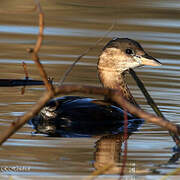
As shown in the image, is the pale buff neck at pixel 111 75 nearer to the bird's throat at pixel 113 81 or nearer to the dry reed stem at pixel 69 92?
the bird's throat at pixel 113 81

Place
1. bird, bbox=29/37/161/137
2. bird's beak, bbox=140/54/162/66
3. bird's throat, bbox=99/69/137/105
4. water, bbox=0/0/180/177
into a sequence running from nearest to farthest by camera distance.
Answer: water, bbox=0/0/180/177, bird, bbox=29/37/161/137, bird's beak, bbox=140/54/162/66, bird's throat, bbox=99/69/137/105

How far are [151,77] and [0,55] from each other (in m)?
2.43

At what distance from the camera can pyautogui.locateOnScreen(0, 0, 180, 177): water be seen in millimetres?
5469

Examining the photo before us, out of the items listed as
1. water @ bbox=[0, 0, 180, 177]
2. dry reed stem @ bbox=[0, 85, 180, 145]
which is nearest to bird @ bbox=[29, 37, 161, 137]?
water @ bbox=[0, 0, 180, 177]

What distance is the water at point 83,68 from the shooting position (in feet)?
17.9

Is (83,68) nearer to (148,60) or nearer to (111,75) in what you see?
(111,75)

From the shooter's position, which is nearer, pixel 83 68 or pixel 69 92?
pixel 69 92

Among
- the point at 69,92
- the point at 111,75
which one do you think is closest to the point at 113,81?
the point at 111,75

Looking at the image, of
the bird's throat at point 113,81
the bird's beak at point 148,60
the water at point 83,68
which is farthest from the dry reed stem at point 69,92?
the bird's throat at point 113,81

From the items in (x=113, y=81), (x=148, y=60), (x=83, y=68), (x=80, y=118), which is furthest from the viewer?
(x=83, y=68)

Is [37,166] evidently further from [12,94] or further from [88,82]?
[88,82]

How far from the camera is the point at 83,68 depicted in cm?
995

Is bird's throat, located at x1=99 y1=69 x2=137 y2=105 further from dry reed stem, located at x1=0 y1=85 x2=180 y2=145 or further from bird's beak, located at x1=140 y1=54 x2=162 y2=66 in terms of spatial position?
dry reed stem, located at x1=0 y1=85 x2=180 y2=145

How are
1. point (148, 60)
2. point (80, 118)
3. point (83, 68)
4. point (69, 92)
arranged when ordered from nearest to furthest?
point (69, 92)
point (80, 118)
point (148, 60)
point (83, 68)
